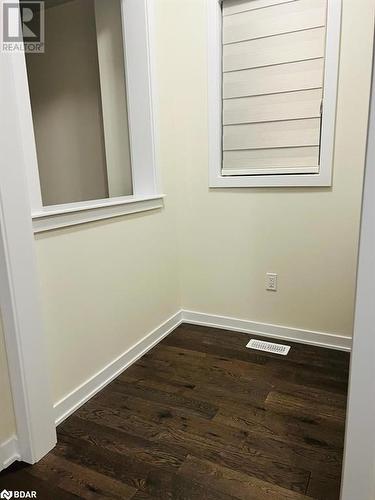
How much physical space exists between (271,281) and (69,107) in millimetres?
2112

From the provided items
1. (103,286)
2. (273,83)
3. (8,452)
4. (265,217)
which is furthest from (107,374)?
(273,83)

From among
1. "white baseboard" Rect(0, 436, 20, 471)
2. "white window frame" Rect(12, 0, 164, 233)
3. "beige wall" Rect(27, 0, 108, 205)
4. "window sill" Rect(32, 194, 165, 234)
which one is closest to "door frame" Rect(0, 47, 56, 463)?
"white baseboard" Rect(0, 436, 20, 471)

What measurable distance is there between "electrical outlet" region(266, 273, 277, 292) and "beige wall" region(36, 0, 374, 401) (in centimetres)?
4

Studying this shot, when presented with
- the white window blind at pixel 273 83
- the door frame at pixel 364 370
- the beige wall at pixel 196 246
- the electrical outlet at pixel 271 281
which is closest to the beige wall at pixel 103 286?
the beige wall at pixel 196 246

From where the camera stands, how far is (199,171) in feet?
8.51

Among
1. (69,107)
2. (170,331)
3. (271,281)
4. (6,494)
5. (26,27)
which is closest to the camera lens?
(6,494)

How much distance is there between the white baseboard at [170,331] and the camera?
1854mm

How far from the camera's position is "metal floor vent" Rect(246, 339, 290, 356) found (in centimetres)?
237

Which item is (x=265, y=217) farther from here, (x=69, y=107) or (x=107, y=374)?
(x=69, y=107)

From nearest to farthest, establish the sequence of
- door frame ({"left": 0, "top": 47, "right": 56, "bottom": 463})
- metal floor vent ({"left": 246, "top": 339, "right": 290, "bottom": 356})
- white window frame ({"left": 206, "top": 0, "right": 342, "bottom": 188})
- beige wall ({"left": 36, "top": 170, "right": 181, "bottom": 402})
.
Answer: door frame ({"left": 0, "top": 47, "right": 56, "bottom": 463}) < beige wall ({"left": 36, "top": 170, "right": 181, "bottom": 402}) < white window frame ({"left": 206, "top": 0, "right": 342, "bottom": 188}) < metal floor vent ({"left": 246, "top": 339, "right": 290, "bottom": 356})

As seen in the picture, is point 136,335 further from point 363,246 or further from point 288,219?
point 363,246

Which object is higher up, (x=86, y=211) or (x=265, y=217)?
(x=86, y=211)

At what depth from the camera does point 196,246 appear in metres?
2.71

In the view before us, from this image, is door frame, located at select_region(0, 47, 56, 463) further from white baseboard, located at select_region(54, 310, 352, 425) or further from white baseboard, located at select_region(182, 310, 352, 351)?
white baseboard, located at select_region(182, 310, 352, 351)
